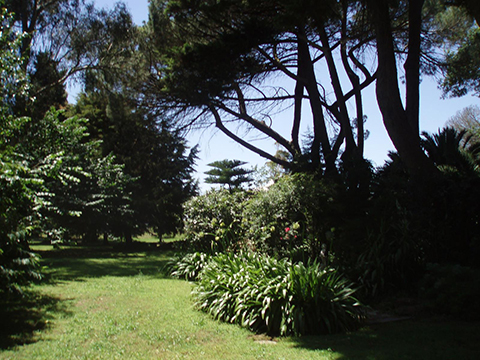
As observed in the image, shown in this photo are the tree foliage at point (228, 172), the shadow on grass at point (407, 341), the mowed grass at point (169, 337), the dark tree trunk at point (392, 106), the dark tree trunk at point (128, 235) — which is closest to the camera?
the shadow on grass at point (407, 341)

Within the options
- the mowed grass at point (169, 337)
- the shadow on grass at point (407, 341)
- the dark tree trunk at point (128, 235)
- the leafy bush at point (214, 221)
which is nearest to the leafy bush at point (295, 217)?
the leafy bush at point (214, 221)

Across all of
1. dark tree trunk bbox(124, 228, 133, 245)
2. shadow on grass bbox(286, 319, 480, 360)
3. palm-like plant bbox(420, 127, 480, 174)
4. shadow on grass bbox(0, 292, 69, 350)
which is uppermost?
palm-like plant bbox(420, 127, 480, 174)

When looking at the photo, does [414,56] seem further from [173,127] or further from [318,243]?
[173,127]

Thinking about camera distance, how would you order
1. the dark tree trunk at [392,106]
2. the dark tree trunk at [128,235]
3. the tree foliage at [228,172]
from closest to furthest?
1. the dark tree trunk at [392,106]
2. the dark tree trunk at [128,235]
3. the tree foliage at [228,172]

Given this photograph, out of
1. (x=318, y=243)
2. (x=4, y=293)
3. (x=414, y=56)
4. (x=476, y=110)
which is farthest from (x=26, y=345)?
(x=476, y=110)

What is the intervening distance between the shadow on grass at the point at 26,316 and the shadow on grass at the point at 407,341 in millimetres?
3487

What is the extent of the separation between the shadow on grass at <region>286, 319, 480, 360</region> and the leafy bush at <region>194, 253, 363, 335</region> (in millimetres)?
257

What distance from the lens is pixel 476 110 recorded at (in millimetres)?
31344

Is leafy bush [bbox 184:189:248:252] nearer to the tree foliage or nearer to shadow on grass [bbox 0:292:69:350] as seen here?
shadow on grass [bbox 0:292:69:350]

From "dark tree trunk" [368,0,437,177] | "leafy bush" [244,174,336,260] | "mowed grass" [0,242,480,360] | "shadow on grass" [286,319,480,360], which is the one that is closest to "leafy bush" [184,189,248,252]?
"leafy bush" [244,174,336,260]

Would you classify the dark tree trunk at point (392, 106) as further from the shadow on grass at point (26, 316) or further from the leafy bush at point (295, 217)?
the shadow on grass at point (26, 316)

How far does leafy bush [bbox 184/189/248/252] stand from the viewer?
935 cm

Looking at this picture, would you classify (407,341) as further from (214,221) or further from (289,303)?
(214,221)

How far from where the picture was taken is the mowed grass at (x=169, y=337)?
4.14 meters
